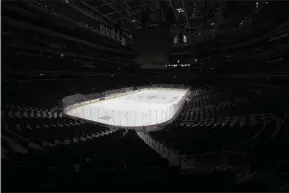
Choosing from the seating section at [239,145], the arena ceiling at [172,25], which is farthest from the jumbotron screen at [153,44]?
the seating section at [239,145]

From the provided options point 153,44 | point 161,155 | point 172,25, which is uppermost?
point 172,25

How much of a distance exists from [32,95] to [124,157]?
124 inches

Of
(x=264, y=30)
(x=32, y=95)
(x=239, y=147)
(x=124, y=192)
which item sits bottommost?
(x=124, y=192)

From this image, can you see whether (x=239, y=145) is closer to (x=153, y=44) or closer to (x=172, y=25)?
(x=153, y=44)

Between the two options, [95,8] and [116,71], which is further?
[116,71]

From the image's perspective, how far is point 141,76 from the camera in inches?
366

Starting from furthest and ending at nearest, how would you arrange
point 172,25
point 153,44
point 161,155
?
point 172,25 → point 153,44 → point 161,155

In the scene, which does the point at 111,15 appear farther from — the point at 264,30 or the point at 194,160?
the point at 194,160

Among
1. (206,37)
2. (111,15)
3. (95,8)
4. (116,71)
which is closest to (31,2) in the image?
(95,8)

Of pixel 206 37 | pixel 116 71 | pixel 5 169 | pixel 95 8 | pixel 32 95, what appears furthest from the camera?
pixel 116 71

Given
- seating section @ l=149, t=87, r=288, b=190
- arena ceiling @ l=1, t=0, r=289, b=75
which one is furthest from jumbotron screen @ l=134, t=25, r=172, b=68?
seating section @ l=149, t=87, r=288, b=190

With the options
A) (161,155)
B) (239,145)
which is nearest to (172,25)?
(239,145)

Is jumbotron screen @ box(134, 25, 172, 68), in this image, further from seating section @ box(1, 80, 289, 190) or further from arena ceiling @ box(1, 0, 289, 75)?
seating section @ box(1, 80, 289, 190)

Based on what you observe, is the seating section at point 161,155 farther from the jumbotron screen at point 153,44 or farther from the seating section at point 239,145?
the jumbotron screen at point 153,44
